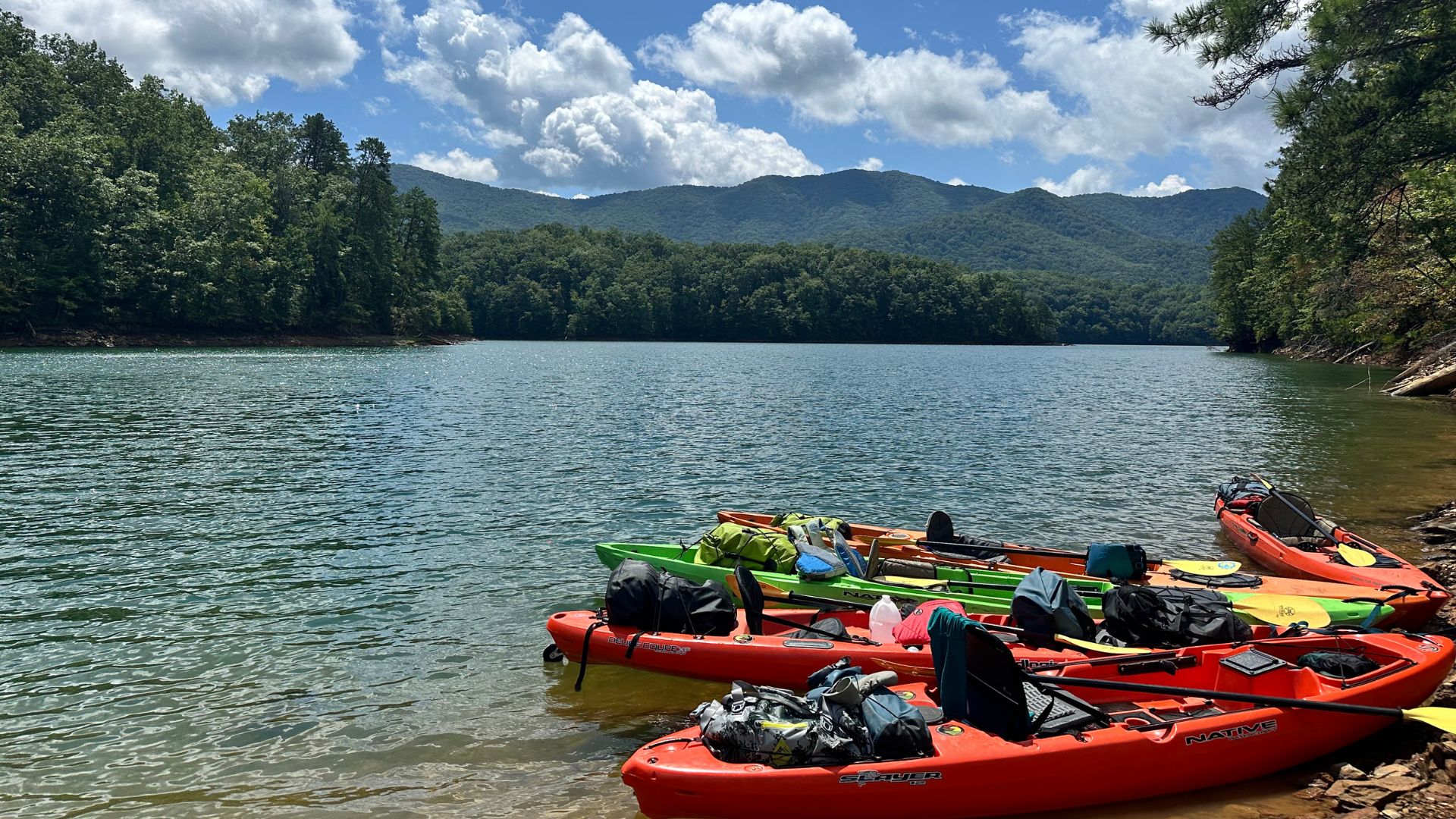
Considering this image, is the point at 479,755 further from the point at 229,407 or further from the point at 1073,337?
the point at 1073,337

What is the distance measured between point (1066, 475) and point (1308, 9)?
11701 millimetres

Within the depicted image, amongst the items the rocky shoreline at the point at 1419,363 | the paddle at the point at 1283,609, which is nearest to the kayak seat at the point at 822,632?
the paddle at the point at 1283,609

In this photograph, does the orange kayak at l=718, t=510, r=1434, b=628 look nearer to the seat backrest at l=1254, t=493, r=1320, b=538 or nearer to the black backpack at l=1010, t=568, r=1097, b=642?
the seat backrest at l=1254, t=493, r=1320, b=538

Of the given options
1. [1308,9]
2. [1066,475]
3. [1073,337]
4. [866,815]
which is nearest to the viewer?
[866,815]

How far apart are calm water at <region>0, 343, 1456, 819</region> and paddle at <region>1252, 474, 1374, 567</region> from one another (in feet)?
5.80

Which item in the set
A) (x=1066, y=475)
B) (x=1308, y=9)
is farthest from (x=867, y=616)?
(x=1066, y=475)

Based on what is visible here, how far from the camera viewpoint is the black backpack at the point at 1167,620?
8.48 meters

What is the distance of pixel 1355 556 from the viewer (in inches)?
472

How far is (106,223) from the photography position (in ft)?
230

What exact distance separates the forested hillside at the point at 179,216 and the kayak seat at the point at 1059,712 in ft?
255

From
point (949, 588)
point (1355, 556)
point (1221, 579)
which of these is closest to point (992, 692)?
point (949, 588)

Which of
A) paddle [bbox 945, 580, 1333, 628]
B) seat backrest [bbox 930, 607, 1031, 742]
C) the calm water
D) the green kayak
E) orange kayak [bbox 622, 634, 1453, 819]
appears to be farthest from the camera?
the green kayak

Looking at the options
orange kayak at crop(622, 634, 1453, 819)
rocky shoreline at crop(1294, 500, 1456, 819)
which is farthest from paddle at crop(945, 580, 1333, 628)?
orange kayak at crop(622, 634, 1453, 819)

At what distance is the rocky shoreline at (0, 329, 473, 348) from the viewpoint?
6425 cm
